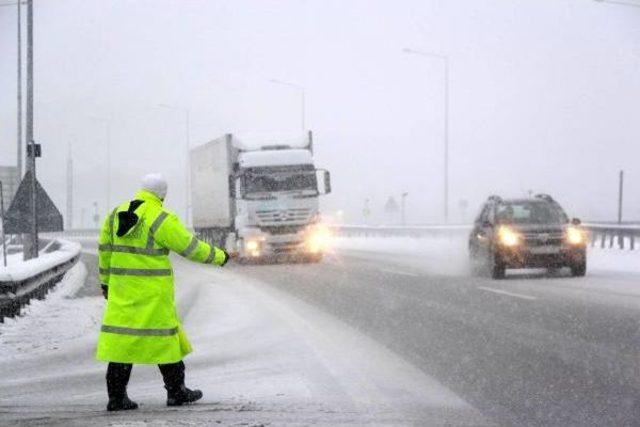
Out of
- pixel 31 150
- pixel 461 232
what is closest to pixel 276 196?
pixel 31 150

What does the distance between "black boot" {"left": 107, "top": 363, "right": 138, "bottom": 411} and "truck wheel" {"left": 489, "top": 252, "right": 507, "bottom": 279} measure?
49.4ft

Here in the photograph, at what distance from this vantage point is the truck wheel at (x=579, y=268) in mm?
21938

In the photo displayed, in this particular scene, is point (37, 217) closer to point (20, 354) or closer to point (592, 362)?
point (20, 354)

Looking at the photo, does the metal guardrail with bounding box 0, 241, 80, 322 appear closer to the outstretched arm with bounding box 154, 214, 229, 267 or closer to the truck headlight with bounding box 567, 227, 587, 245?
the outstretched arm with bounding box 154, 214, 229, 267

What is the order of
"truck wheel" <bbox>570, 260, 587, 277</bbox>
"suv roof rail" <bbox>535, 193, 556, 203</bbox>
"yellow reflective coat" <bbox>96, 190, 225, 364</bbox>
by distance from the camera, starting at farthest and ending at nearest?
"suv roof rail" <bbox>535, 193, 556, 203</bbox>
"truck wheel" <bbox>570, 260, 587, 277</bbox>
"yellow reflective coat" <bbox>96, 190, 225, 364</bbox>

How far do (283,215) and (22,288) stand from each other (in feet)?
48.6

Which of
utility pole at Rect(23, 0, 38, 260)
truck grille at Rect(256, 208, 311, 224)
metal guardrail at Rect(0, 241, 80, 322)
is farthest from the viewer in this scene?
truck grille at Rect(256, 208, 311, 224)

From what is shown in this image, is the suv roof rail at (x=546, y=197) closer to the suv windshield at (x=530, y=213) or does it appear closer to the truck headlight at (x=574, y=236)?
the suv windshield at (x=530, y=213)

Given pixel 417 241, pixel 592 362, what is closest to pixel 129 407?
pixel 592 362

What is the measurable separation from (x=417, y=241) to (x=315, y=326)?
122 ft

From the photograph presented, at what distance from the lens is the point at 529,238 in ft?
69.7

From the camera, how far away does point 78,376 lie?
9258mm

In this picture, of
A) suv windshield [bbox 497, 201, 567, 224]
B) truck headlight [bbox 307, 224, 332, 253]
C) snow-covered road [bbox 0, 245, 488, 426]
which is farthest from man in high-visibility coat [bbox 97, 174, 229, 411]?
truck headlight [bbox 307, 224, 332, 253]

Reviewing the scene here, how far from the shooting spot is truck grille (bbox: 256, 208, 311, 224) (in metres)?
28.3
